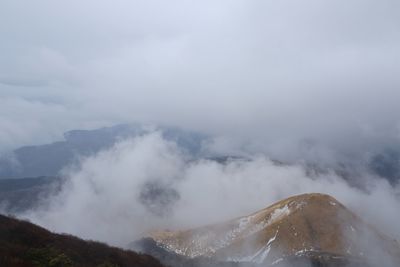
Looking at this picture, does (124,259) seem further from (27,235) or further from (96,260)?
(27,235)

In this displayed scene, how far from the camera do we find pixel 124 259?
6469cm

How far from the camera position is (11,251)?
144 ft

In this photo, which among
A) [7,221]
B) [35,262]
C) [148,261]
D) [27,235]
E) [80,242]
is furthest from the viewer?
[148,261]

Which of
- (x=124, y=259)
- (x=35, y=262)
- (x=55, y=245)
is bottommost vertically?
(x=124, y=259)

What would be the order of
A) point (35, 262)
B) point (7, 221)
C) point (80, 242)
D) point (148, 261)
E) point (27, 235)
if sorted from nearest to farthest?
point (35, 262) → point (27, 235) → point (7, 221) → point (80, 242) → point (148, 261)

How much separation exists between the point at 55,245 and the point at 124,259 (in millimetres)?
12135

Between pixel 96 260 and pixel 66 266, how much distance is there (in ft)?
39.5

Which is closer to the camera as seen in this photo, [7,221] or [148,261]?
[7,221]

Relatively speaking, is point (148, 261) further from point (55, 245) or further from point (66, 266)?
point (66, 266)

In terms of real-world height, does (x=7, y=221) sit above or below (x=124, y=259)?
above

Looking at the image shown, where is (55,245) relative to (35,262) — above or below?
below

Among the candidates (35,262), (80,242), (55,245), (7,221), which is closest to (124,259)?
(80,242)

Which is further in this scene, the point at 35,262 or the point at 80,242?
the point at 80,242

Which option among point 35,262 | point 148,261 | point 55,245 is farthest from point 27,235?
point 148,261
